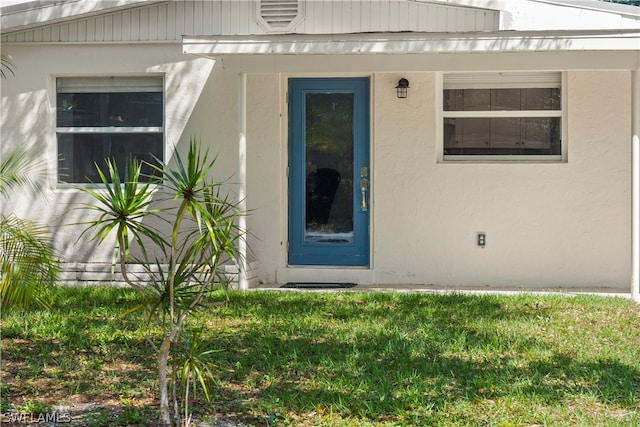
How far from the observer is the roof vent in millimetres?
11281

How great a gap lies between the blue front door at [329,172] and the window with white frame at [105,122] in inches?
71.1

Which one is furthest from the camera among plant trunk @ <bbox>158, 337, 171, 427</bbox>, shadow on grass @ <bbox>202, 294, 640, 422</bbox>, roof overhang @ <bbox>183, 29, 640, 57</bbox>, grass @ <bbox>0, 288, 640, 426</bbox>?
roof overhang @ <bbox>183, 29, 640, 57</bbox>

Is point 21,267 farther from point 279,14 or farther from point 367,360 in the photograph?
point 279,14

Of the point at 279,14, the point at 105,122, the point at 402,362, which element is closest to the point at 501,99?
the point at 279,14

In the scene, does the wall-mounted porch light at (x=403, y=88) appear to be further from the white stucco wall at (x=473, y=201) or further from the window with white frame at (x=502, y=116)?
the window with white frame at (x=502, y=116)

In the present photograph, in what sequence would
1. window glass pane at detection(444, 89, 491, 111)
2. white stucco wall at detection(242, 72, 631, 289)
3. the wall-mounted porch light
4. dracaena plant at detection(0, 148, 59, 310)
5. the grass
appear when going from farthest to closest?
1. window glass pane at detection(444, 89, 491, 111)
2. the wall-mounted porch light
3. white stucco wall at detection(242, 72, 631, 289)
4. dracaena plant at detection(0, 148, 59, 310)
5. the grass

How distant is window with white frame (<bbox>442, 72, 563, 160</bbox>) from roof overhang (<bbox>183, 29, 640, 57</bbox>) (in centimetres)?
159

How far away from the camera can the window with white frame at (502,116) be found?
1190 centimetres

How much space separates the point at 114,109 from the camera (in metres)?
12.2

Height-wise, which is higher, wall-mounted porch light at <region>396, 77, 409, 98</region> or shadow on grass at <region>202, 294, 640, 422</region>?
wall-mounted porch light at <region>396, 77, 409, 98</region>

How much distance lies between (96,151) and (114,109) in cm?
60

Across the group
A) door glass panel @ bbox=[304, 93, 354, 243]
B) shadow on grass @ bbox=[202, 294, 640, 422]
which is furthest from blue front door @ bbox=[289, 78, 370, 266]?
shadow on grass @ bbox=[202, 294, 640, 422]

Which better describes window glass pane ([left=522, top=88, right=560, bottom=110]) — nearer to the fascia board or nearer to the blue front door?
the blue front door

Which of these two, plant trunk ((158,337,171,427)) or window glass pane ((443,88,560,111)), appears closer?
plant trunk ((158,337,171,427))
